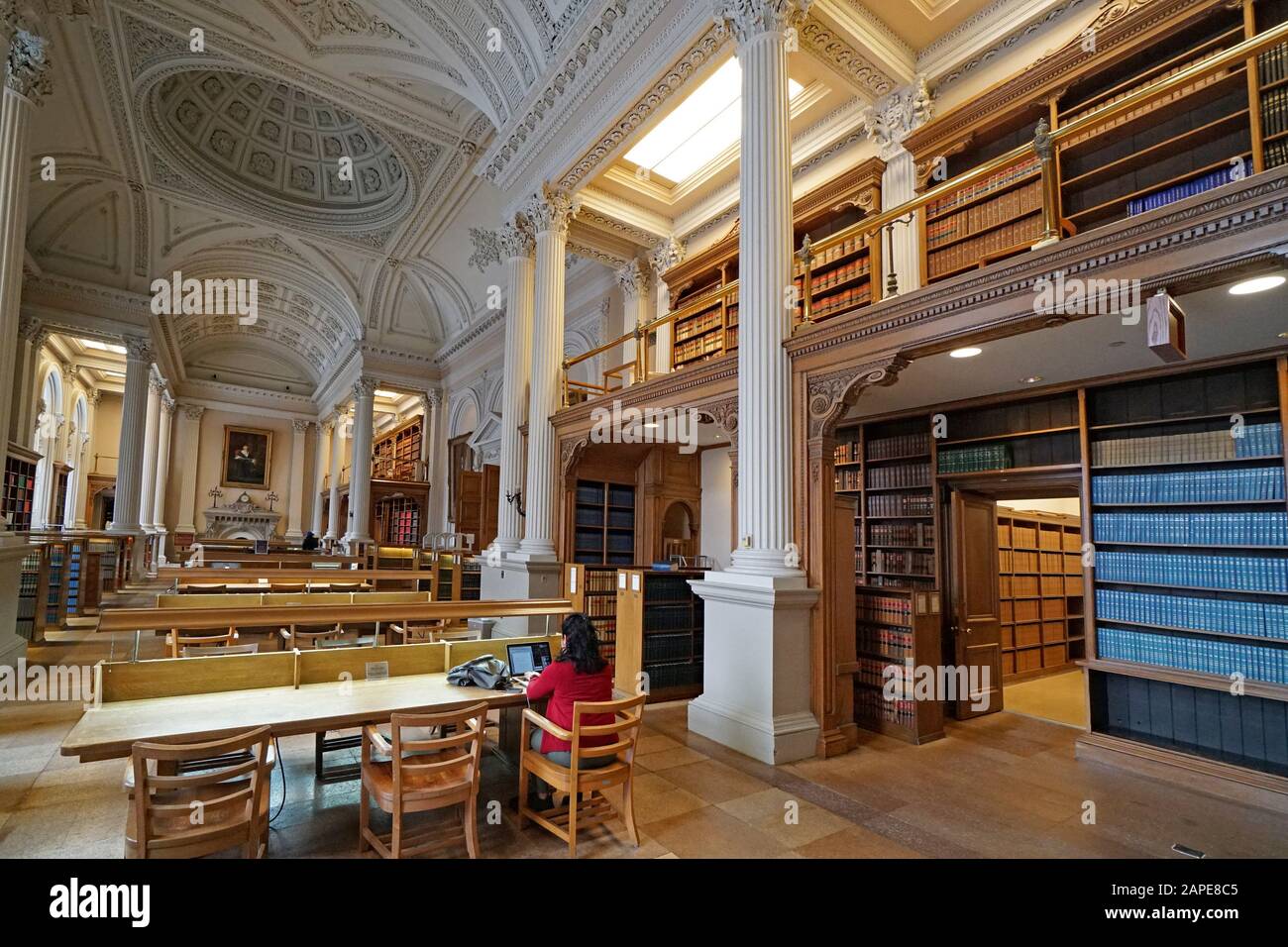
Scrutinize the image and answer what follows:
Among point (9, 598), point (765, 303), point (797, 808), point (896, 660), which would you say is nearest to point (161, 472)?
point (9, 598)

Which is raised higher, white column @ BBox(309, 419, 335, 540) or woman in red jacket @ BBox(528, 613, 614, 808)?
white column @ BBox(309, 419, 335, 540)

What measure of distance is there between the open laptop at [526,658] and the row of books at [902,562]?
3.92m

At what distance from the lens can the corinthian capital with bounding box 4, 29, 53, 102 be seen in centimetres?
528

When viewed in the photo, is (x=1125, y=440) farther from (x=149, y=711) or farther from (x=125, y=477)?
(x=125, y=477)

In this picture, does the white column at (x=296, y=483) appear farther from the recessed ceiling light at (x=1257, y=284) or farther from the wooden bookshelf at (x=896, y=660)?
the recessed ceiling light at (x=1257, y=284)

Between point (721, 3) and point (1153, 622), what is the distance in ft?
19.1

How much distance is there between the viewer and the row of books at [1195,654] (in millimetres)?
4055

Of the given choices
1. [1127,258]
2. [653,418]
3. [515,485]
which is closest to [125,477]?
[515,485]

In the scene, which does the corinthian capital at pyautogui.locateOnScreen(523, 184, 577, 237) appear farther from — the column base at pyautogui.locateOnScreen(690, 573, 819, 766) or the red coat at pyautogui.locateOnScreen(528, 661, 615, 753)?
the red coat at pyautogui.locateOnScreen(528, 661, 615, 753)

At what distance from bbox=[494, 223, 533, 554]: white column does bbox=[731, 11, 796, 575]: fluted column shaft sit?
14.2ft

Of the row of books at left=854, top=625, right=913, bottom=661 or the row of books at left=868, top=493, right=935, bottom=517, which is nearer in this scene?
the row of books at left=854, top=625, right=913, bottom=661

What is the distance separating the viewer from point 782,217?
480 centimetres

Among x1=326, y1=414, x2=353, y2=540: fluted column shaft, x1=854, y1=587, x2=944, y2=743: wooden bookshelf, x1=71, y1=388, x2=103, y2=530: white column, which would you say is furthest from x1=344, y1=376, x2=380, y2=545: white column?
x1=854, y1=587, x2=944, y2=743: wooden bookshelf

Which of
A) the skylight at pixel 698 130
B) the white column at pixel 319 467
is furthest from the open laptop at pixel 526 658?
the white column at pixel 319 467
